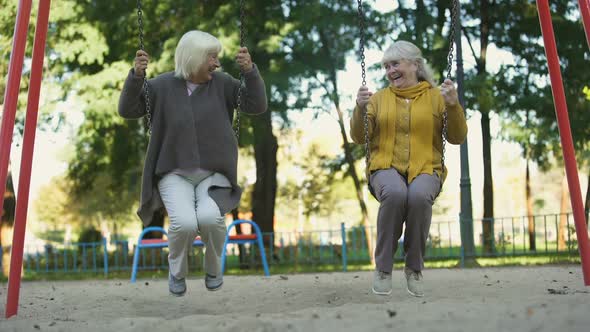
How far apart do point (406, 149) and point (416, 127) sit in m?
0.16

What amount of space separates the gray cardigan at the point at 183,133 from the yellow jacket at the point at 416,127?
88 centimetres

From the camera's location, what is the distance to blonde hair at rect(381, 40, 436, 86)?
17.0 ft

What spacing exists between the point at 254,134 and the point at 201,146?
937cm

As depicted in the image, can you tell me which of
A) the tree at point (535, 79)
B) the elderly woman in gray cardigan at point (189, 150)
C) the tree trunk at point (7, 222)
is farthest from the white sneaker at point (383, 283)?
the tree trunk at point (7, 222)

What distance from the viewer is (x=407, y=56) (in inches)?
204

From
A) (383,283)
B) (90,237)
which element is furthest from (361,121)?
(90,237)

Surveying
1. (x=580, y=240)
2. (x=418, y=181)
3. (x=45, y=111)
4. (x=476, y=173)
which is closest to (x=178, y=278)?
(x=418, y=181)

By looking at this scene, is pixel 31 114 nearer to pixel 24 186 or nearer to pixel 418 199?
pixel 24 186

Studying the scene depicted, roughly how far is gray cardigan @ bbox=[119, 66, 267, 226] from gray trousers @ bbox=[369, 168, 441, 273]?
3.06 ft

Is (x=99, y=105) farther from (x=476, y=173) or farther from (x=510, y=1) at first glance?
(x=476, y=173)

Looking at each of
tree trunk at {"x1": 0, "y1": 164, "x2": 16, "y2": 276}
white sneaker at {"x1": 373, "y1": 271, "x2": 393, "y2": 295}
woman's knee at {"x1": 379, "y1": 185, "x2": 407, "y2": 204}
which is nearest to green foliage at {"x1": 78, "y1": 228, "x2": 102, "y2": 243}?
tree trunk at {"x1": 0, "y1": 164, "x2": 16, "y2": 276}

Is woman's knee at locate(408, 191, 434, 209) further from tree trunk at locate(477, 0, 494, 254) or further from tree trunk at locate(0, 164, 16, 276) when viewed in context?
tree trunk at locate(0, 164, 16, 276)

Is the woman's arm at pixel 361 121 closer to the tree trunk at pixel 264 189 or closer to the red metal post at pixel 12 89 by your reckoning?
the red metal post at pixel 12 89

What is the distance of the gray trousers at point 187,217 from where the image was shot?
15.7ft
